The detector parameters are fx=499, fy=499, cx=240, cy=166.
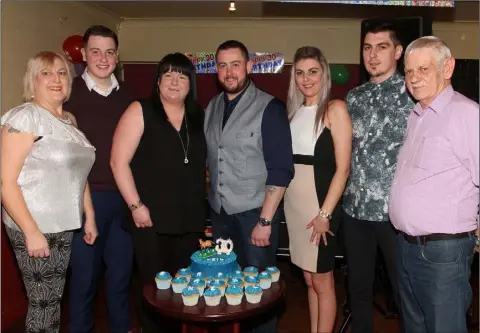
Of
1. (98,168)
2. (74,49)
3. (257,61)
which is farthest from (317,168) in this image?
(257,61)

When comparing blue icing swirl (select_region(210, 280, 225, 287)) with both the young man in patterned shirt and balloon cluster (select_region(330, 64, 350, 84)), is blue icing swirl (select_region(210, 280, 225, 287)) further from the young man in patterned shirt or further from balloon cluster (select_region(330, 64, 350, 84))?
balloon cluster (select_region(330, 64, 350, 84))

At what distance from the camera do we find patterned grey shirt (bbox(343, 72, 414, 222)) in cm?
250

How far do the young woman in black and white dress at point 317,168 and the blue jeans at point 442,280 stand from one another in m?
0.57

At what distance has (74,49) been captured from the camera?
4.59 meters

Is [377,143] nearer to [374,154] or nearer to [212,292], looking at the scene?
[374,154]

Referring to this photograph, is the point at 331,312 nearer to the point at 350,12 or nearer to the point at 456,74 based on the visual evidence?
the point at 456,74

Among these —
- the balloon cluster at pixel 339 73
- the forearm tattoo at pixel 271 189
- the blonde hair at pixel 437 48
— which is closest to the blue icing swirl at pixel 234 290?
the forearm tattoo at pixel 271 189

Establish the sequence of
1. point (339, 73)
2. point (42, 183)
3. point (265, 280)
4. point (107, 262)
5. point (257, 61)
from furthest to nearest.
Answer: point (257, 61), point (339, 73), point (107, 262), point (265, 280), point (42, 183)

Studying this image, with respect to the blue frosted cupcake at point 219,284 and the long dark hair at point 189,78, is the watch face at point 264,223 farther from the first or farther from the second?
the long dark hair at point 189,78

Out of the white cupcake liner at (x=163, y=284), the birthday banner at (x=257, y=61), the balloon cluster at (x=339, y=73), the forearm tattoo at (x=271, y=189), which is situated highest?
the birthday banner at (x=257, y=61)

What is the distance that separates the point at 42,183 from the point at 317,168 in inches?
53.5

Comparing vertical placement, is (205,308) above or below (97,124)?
below

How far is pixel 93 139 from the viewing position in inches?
107

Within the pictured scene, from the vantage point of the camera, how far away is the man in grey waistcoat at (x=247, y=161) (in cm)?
262
